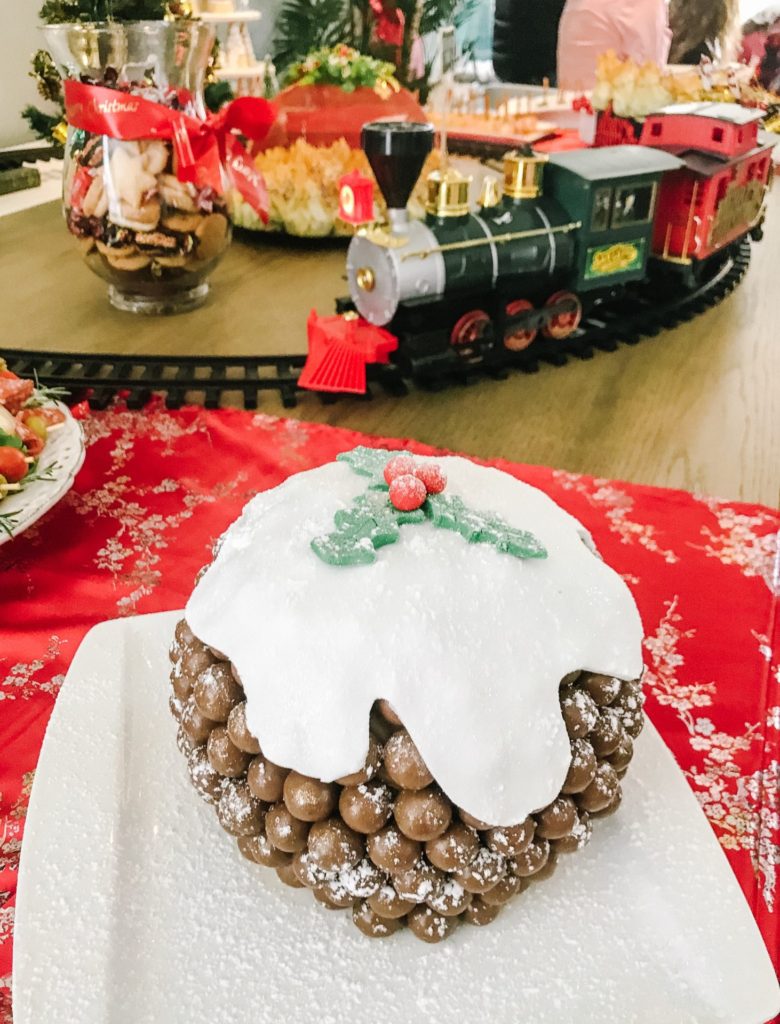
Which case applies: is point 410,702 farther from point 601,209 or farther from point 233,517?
point 601,209

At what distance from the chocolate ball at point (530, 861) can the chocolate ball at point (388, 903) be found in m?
0.07

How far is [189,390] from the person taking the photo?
4.50ft

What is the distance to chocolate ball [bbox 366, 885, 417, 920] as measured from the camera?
0.54m

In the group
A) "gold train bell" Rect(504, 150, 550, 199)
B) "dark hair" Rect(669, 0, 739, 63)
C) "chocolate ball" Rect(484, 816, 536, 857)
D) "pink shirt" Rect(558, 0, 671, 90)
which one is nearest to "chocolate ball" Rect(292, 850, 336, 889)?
"chocolate ball" Rect(484, 816, 536, 857)

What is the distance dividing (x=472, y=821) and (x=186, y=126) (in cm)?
118

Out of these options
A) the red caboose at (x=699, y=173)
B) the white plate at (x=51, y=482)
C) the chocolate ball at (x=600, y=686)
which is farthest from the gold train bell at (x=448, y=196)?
the chocolate ball at (x=600, y=686)

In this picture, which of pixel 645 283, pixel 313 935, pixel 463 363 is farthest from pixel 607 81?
pixel 313 935

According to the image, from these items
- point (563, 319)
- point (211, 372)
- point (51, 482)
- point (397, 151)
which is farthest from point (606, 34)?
point (51, 482)

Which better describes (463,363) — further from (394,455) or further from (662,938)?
(662,938)

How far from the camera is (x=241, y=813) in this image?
1.86 ft

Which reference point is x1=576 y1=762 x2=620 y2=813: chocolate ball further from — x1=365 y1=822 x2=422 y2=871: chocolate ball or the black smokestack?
the black smokestack

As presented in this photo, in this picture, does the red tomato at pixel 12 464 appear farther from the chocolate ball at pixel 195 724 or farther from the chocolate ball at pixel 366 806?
the chocolate ball at pixel 366 806

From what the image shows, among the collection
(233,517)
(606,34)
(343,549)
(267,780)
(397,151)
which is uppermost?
(606,34)

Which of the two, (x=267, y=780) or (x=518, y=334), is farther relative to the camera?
(x=518, y=334)
